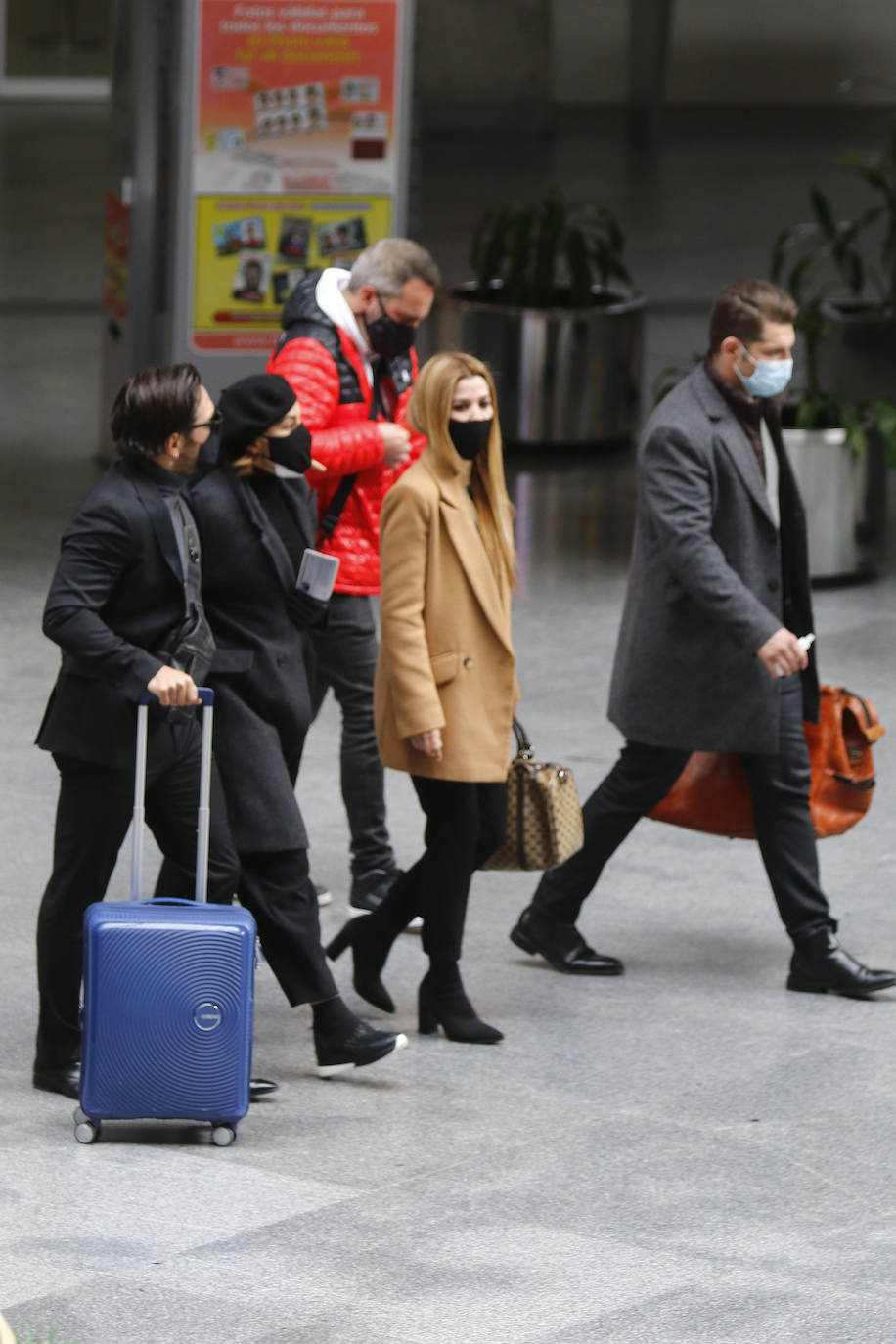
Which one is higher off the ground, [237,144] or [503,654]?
[237,144]

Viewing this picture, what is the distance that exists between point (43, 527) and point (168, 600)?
6.09 metres

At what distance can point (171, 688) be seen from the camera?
4453mm

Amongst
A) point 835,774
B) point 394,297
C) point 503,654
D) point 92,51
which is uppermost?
point 92,51

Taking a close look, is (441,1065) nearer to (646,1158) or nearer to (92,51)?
(646,1158)

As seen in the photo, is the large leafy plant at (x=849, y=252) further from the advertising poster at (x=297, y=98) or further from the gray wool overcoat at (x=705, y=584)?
the gray wool overcoat at (x=705, y=584)

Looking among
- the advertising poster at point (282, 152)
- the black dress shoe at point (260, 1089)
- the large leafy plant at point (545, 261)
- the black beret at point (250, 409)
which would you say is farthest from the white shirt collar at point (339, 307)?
the large leafy plant at point (545, 261)

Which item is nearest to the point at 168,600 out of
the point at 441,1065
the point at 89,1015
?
the point at 89,1015

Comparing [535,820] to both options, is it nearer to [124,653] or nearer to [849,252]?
[124,653]

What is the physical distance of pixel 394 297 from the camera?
5734 millimetres

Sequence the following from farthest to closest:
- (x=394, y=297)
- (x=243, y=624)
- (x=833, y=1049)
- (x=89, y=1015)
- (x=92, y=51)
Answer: (x=92, y=51) < (x=394, y=297) < (x=833, y=1049) < (x=243, y=624) < (x=89, y=1015)

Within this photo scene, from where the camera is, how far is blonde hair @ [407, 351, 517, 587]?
5035mm

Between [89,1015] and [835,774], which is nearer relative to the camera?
[89,1015]

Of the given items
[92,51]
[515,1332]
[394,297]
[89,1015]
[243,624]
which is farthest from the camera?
[92,51]

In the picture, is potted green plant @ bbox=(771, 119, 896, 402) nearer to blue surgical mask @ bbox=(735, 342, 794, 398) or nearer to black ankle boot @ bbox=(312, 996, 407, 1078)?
blue surgical mask @ bbox=(735, 342, 794, 398)
